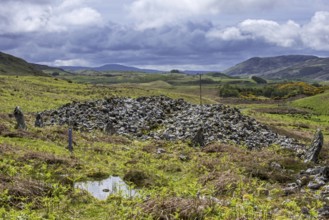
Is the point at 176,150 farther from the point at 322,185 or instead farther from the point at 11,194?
the point at 11,194

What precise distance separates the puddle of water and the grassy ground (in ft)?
1.47

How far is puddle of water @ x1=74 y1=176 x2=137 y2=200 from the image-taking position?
55.1ft

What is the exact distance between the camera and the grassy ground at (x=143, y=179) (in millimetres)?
12445

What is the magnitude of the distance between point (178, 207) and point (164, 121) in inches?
1126

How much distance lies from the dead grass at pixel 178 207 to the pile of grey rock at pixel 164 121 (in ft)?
67.5

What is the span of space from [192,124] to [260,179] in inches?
676

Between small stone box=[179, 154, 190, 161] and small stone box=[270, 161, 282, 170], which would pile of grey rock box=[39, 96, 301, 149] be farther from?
small stone box=[270, 161, 282, 170]

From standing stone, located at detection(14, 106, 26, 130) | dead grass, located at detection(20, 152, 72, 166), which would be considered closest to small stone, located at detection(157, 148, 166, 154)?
dead grass, located at detection(20, 152, 72, 166)

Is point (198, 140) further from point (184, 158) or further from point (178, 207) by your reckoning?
point (178, 207)

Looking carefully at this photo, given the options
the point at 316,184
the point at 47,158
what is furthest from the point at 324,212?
the point at 47,158

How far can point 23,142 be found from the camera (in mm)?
26375

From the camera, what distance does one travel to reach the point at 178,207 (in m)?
12.5

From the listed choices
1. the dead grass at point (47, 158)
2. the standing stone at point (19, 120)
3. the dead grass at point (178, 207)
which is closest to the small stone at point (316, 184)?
the dead grass at point (178, 207)

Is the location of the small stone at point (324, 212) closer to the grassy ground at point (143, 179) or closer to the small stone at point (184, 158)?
the grassy ground at point (143, 179)
